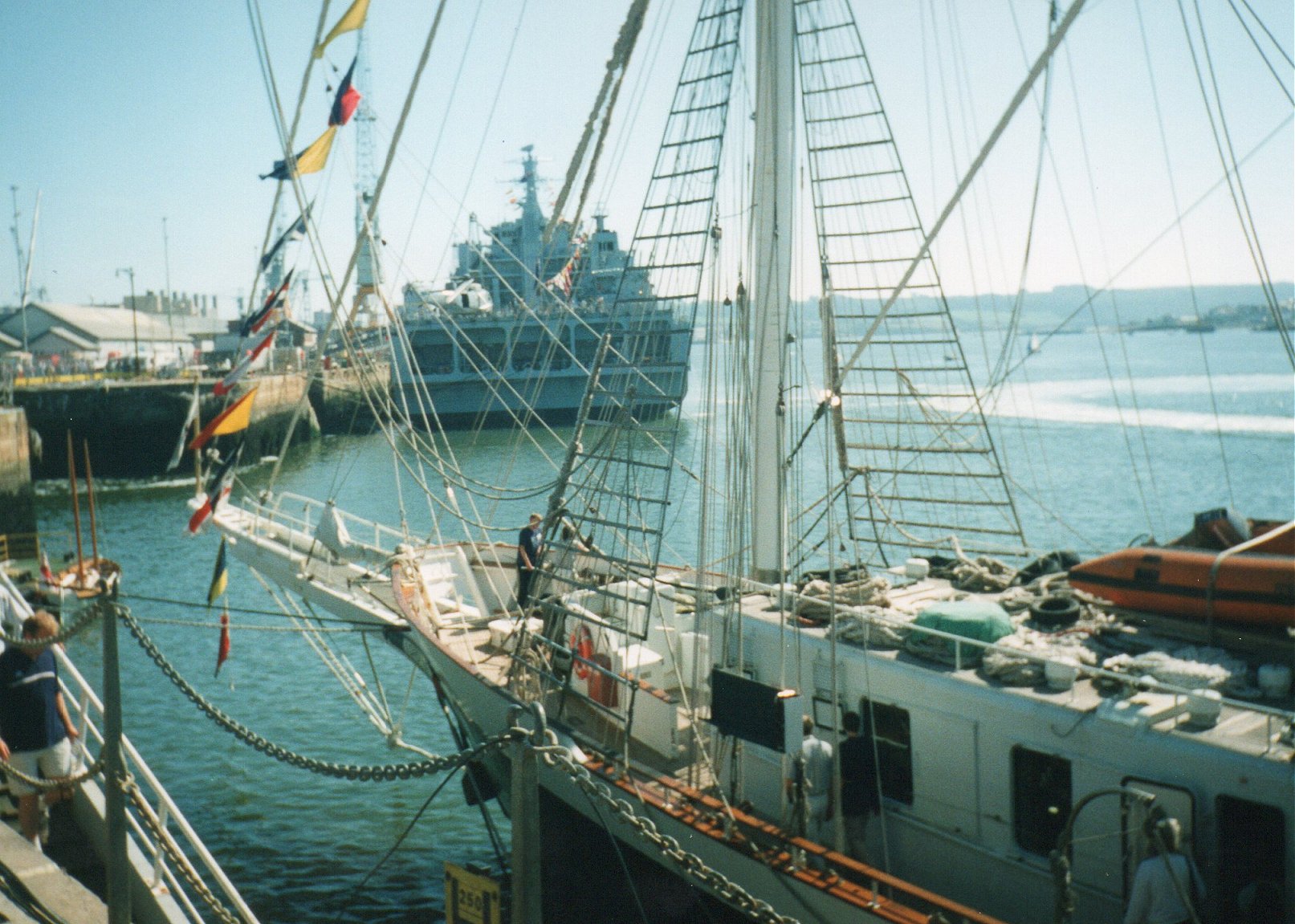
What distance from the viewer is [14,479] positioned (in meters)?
33.4

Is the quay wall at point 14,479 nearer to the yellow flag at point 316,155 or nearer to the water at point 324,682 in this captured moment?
the water at point 324,682

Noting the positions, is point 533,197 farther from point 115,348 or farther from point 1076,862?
point 1076,862

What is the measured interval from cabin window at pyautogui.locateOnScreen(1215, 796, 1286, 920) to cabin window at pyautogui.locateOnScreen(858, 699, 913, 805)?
2072mm

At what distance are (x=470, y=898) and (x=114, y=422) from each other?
48021 mm

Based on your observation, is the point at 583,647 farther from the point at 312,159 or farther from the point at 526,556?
the point at 312,159

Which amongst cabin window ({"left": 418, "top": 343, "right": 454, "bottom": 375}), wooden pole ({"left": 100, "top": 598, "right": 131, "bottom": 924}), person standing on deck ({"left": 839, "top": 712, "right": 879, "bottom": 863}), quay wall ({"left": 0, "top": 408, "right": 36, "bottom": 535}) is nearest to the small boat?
person standing on deck ({"left": 839, "top": 712, "right": 879, "bottom": 863})

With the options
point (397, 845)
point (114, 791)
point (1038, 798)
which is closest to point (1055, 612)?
point (1038, 798)

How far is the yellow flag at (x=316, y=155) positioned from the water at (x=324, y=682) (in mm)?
4765

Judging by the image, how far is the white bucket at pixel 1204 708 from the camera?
584 centimetres

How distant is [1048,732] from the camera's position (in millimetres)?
6391

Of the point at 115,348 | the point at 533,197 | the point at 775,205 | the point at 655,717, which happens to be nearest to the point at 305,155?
the point at 775,205

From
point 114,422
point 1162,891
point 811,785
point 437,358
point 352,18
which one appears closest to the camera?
point 1162,891

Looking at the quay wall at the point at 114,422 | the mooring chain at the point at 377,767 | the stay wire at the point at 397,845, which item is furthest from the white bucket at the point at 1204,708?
the quay wall at the point at 114,422

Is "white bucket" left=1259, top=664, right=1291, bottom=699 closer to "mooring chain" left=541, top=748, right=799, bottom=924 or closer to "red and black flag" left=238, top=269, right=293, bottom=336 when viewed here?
"mooring chain" left=541, top=748, right=799, bottom=924
